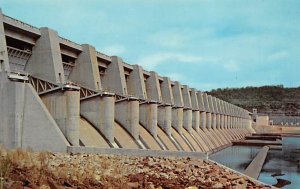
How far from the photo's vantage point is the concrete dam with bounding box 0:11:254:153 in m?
21.5

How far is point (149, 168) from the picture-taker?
704 inches

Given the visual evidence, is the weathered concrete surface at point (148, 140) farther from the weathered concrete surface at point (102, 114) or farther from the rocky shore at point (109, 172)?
the rocky shore at point (109, 172)

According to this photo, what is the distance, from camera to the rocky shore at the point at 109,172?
1055 centimetres

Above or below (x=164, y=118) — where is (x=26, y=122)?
below

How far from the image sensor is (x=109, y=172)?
15.2m

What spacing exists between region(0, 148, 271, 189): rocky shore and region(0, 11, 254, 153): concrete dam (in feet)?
10.5

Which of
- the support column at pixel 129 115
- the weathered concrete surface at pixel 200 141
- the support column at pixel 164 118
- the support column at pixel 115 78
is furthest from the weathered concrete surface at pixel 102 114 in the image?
the weathered concrete surface at pixel 200 141

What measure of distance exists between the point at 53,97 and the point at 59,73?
7.18ft

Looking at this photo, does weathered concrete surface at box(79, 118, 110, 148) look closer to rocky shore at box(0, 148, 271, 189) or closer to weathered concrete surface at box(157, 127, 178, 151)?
rocky shore at box(0, 148, 271, 189)

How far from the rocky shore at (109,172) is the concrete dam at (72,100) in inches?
126

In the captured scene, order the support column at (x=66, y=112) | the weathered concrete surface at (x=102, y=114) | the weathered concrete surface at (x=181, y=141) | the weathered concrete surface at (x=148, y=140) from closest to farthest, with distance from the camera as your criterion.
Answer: the support column at (x=66, y=112) → the weathered concrete surface at (x=102, y=114) → the weathered concrete surface at (x=148, y=140) → the weathered concrete surface at (x=181, y=141)

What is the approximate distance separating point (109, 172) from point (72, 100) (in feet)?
31.6

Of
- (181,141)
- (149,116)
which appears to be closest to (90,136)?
(149,116)

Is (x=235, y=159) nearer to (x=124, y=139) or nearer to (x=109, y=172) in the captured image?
(x=124, y=139)
